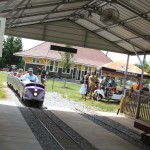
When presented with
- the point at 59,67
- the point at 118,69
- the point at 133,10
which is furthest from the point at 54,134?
the point at 59,67

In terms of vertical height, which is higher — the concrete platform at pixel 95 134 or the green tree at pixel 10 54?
the green tree at pixel 10 54

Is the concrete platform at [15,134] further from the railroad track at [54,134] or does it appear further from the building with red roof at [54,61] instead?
the building with red roof at [54,61]

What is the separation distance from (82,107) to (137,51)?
14.0 feet

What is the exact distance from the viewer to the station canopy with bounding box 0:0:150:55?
14.3 metres

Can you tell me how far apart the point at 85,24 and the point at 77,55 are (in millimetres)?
40910

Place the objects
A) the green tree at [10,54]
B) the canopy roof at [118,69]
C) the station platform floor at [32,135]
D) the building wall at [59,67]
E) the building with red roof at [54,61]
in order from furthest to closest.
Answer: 1. the green tree at [10,54]
2. the building wall at [59,67]
3. the building with red roof at [54,61]
4. the canopy roof at [118,69]
5. the station platform floor at [32,135]

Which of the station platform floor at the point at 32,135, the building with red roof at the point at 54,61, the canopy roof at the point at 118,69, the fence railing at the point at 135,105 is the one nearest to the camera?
the station platform floor at the point at 32,135

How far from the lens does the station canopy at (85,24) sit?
14.3 metres

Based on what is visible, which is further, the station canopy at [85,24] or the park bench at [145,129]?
the station canopy at [85,24]

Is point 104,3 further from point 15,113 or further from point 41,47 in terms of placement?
point 41,47

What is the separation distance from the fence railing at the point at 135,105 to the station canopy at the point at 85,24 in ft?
9.78

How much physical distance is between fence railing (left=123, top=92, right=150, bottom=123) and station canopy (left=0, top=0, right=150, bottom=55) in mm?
2980

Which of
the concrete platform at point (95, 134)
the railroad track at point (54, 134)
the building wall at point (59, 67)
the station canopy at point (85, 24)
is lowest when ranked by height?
the concrete platform at point (95, 134)

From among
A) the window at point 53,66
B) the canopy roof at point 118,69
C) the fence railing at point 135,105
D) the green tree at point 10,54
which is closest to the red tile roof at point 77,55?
the window at point 53,66
